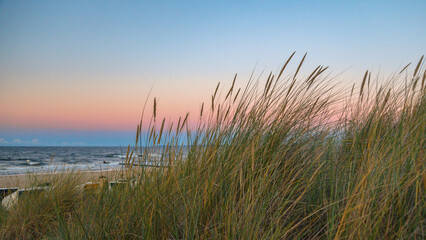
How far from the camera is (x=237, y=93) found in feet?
7.38

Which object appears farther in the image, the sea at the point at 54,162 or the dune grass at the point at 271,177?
the sea at the point at 54,162

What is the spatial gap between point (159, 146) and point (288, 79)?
3.53 feet

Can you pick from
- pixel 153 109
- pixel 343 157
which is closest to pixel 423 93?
pixel 343 157

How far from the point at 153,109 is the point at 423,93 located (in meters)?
1.86

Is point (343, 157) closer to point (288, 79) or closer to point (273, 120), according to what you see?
point (273, 120)

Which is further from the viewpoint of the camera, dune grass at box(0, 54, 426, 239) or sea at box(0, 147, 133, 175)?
sea at box(0, 147, 133, 175)

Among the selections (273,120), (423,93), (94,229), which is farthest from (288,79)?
(94,229)

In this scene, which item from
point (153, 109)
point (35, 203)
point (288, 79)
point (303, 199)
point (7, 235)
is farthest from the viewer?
point (35, 203)

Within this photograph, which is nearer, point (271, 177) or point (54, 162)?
point (271, 177)

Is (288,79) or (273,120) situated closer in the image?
(273,120)

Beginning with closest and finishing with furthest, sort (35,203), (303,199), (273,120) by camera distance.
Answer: (303,199) < (273,120) < (35,203)

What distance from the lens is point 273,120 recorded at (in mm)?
2162

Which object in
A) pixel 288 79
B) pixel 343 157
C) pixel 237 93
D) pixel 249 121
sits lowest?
pixel 343 157

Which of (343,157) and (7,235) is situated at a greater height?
(343,157)
